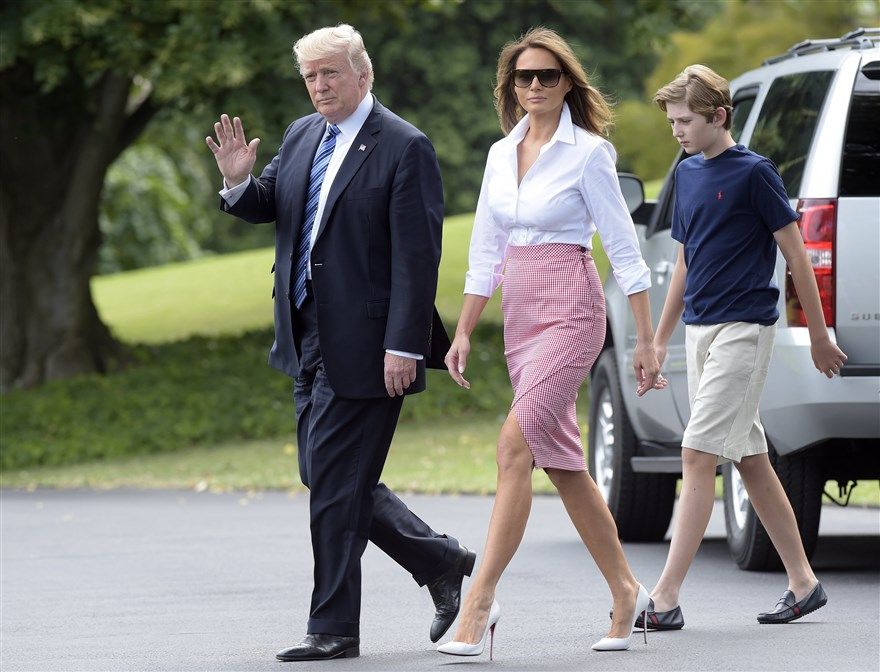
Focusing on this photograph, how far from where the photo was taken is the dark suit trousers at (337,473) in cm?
604

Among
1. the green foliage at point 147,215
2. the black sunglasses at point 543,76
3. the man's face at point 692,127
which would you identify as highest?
the black sunglasses at point 543,76

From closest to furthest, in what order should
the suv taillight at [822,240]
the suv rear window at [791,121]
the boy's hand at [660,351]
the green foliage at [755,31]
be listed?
the boy's hand at [660,351] → the suv taillight at [822,240] → the suv rear window at [791,121] → the green foliage at [755,31]

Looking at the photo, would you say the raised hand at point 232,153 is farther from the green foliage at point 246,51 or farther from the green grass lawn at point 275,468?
the green grass lawn at point 275,468

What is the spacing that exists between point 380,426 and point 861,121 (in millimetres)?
2623

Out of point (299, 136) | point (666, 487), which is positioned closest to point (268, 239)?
point (666, 487)

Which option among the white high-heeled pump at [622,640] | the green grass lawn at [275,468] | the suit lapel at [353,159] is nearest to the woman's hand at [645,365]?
the white high-heeled pump at [622,640]

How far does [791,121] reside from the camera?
26.0 ft

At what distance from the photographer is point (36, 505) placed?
13031 mm

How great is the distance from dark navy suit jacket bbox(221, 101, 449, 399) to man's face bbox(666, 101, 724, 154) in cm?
92

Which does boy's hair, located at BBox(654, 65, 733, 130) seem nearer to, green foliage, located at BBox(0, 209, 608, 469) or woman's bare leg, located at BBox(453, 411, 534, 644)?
woman's bare leg, located at BBox(453, 411, 534, 644)

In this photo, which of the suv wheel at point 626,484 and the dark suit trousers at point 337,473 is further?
the suv wheel at point 626,484

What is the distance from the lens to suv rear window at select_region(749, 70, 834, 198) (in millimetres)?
7668

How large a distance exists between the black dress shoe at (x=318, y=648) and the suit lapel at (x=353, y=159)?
1.31 metres

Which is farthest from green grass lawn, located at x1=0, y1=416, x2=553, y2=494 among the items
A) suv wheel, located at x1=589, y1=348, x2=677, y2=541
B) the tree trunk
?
the tree trunk
